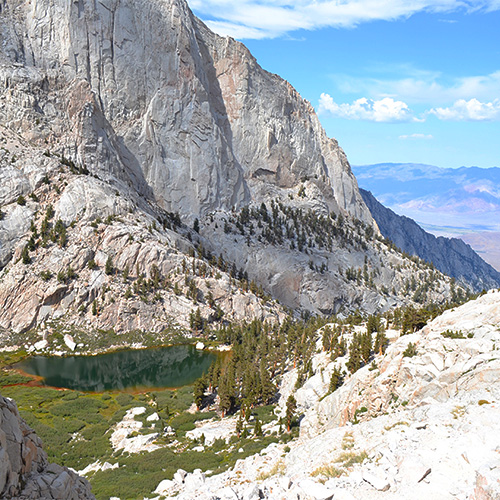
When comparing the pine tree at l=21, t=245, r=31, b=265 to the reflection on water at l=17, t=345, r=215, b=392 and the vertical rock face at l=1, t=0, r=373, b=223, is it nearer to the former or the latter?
the reflection on water at l=17, t=345, r=215, b=392

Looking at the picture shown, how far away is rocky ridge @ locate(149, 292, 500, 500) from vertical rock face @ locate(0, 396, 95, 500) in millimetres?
10580

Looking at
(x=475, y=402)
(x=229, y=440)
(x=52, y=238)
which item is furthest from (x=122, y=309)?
(x=475, y=402)

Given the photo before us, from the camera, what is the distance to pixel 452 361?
3541 centimetres

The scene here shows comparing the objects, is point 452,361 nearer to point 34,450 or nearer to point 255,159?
point 34,450

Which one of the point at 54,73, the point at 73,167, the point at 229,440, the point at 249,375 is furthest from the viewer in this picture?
the point at 54,73

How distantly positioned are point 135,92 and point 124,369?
389 feet

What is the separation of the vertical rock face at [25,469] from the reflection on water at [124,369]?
69402mm

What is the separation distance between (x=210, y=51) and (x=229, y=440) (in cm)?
19151

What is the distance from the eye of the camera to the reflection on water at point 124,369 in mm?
87688

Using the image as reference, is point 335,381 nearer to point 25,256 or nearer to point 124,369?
point 124,369

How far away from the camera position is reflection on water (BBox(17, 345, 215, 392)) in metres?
87.7

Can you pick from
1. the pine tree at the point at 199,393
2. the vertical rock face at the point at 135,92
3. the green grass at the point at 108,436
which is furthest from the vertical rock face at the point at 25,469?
the vertical rock face at the point at 135,92

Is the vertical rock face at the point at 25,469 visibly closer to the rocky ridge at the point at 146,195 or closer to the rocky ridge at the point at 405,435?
the rocky ridge at the point at 405,435

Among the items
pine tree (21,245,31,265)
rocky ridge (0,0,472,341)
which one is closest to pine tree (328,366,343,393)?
rocky ridge (0,0,472,341)
